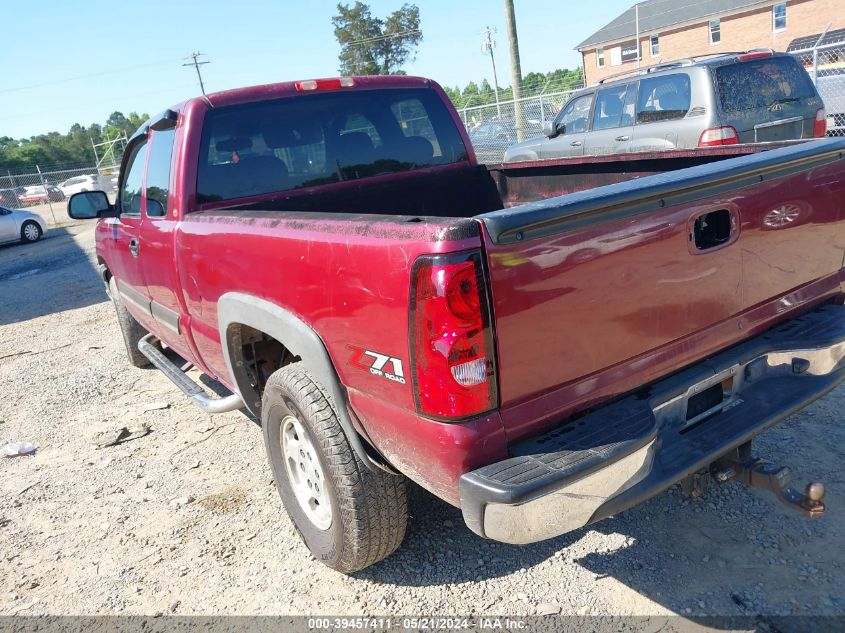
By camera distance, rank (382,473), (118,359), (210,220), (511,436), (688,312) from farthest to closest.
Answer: (118,359) < (210,220) < (382,473) < (688,312) < (511,436)

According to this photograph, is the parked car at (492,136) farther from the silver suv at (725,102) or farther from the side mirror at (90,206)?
the side mirror at (90,206)

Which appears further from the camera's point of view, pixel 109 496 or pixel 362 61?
pixel 362 61

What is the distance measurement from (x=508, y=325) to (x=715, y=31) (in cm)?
4243

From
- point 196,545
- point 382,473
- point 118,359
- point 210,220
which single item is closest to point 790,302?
point 382,473

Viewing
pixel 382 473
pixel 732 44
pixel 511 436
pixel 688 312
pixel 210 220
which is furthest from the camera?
pixel 732 44

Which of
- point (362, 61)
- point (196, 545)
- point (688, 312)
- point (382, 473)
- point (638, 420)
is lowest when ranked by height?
point (196, 545)

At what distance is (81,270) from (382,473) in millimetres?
11618

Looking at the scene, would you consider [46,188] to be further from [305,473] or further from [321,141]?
[305,473]

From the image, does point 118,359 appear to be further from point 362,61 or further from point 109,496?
point 362,61

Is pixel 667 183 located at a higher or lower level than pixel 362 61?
lower

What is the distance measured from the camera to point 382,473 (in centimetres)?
242

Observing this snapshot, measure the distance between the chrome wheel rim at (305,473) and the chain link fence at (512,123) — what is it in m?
15.2

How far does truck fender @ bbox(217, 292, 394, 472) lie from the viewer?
228 centimetres

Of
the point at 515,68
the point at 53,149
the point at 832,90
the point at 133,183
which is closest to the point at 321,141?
the point at 133,183
